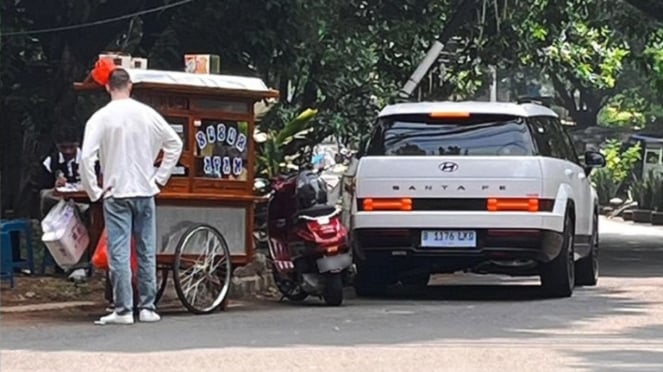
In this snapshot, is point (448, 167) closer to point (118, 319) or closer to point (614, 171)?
point (118, 319)

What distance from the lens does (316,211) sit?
1255 centimetres

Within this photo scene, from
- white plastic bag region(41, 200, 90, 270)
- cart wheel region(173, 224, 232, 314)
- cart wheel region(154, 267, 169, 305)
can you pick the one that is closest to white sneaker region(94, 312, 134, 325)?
cart wheel region(173, 224, 232, 314)

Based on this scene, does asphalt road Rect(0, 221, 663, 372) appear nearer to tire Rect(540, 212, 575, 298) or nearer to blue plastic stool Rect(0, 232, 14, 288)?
tire Rect(540, 212, 575, 298)

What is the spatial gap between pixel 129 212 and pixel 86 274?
2.33m

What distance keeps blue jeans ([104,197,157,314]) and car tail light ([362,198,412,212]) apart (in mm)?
2793

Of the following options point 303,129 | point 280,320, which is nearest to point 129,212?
point 280,320

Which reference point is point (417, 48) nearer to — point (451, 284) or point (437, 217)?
point (451, 284)

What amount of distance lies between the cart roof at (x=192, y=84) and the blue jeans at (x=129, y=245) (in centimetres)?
111

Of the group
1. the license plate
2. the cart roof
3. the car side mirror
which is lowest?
the license plate

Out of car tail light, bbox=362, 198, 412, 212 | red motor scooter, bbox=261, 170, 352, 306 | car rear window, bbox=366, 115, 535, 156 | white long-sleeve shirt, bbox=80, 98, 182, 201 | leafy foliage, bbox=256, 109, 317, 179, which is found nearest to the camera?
white long-sleeve shirt, bbox=80, 98, 182, 201

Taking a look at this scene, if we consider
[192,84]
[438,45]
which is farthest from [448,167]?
[438,45]

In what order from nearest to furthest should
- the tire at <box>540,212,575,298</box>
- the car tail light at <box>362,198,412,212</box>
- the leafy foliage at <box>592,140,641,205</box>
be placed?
the car tail light at <box>362,198,412,212</box>
the tire at <box>540,212,575,298</box>
the leafy foliage at <box>592,140,641,205</box>

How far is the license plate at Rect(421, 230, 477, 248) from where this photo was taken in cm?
1300

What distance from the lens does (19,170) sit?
1862 cm
